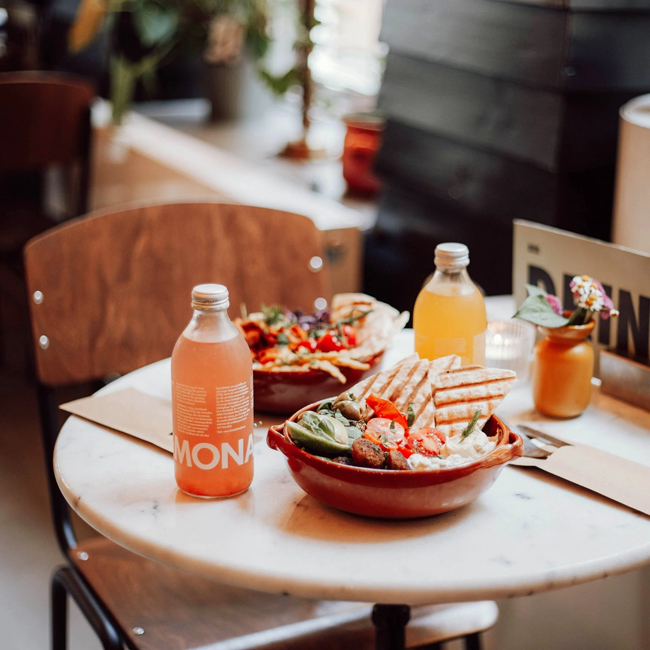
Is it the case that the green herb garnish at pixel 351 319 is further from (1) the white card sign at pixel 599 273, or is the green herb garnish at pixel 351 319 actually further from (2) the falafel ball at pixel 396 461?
(2) the falafel ball at pixel 396 461

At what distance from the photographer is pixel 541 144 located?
5.65ft

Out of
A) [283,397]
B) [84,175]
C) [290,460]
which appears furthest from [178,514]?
[84,175]

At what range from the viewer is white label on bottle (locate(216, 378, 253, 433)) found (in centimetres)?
82

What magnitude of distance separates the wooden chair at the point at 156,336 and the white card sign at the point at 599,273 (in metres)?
0.43

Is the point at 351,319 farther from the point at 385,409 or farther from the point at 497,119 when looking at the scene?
the point at 497,119

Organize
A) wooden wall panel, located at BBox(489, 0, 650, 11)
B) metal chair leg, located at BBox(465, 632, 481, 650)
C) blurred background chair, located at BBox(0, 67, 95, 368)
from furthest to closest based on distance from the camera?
blurred background chair, located at BBox(0, 67, 95, 368) < wooden wall panel, located at BBox(489, 0, 650, 11) < metal chair leg, located at BBox(465, 632, 481, 650)

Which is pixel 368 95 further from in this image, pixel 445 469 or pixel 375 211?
pixel 445 469

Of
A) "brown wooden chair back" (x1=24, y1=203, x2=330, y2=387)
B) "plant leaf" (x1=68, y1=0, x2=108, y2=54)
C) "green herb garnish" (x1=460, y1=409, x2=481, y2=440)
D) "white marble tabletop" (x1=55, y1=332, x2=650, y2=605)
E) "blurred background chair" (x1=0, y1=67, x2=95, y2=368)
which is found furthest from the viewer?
"plant leaf" (x1=68, y1=0, x2=108, y2=54)

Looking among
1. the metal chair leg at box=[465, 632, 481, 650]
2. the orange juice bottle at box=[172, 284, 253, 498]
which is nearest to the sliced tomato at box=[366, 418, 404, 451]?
the orange juice bottle at box=[172, 284, 253, 498]

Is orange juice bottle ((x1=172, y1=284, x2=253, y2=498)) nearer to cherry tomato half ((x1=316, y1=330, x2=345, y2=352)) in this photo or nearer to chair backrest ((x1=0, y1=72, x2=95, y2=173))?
cherry tomato half ((x1=316, y1=330, x2=345, y2=352))

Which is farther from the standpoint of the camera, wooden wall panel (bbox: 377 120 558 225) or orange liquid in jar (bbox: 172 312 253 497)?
wooden wall panel (bbox: 377 120 558 225)

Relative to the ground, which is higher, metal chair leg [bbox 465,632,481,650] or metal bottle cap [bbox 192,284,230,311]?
metal bottle cap [bbox 192,284,230,311]

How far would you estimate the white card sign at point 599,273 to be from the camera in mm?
1086

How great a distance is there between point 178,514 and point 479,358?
0.41 m
